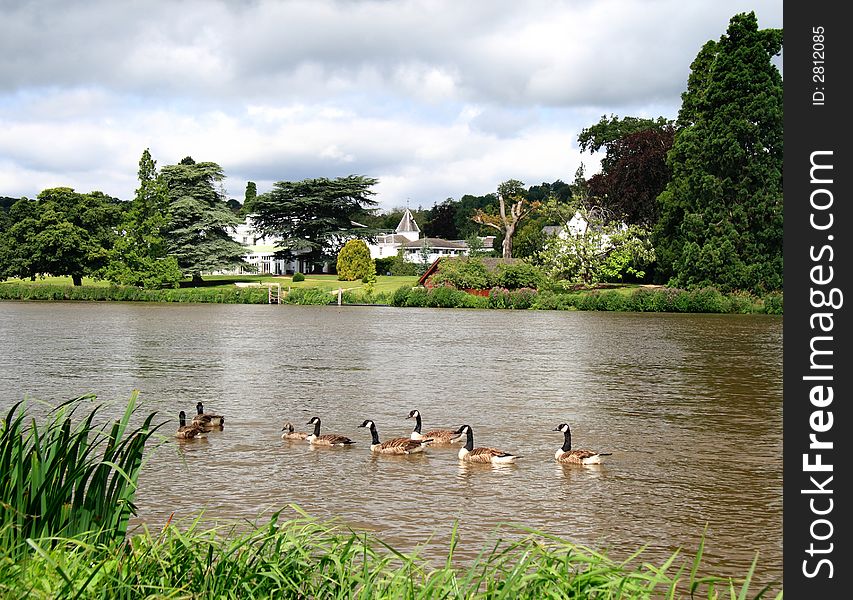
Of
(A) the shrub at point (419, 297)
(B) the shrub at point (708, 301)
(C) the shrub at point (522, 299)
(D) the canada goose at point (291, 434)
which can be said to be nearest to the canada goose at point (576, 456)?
(D) the canada goose at point (291, 434)

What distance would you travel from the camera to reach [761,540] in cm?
859

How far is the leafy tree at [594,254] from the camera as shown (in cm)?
5828

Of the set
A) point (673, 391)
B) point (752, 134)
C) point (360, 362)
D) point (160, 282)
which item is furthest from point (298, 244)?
point (673, 391)

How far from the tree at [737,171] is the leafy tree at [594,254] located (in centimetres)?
559

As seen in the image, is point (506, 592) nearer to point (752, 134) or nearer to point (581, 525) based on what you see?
point (581, 525)

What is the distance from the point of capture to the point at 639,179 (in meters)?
66.6

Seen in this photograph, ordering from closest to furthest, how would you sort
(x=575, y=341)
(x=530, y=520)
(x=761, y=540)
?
(x=761, y=540) → (x=530, y=520) → (x=575, y=341)

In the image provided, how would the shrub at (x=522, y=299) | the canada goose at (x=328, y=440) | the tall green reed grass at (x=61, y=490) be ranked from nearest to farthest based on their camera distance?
the tall green reed grass at (x=61, y=490), the canada goose at (x=328, y=440), the shrub at (x=522, y=299)

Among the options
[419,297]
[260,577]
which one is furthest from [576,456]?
[419,297]

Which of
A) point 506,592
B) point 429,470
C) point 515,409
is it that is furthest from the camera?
point 515,409

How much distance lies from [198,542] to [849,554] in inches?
140

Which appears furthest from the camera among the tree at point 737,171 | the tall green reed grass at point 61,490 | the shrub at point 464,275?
the shrub at point 464,275

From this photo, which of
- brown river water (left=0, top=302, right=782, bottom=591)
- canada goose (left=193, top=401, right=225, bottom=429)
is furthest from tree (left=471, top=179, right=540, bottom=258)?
canada goose (left=193, top=401, right=225, bottom=429)

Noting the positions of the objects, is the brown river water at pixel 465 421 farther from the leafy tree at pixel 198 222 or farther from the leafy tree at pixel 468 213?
the leafy tree at pixel 468 213
